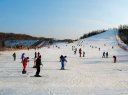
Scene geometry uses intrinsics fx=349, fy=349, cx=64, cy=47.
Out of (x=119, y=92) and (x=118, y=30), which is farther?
(x=118, y=30)

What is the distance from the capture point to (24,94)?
15.7 metres

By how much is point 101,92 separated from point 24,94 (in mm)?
3699

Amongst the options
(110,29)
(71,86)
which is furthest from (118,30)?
(71,86)

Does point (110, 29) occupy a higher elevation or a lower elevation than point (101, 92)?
higher

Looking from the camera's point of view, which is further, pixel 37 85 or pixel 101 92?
pixel 37 85

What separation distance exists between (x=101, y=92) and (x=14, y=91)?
163 inches

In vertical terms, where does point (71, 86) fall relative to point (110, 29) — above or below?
below

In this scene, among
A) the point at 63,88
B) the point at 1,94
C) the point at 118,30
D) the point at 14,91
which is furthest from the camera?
the point at 118,30

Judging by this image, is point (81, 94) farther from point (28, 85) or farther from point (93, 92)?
point (28, 85)

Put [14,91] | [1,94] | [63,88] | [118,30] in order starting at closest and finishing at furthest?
[1,94]
[14,91]
[63,88]
[118,30]

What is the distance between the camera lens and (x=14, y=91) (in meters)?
16.5

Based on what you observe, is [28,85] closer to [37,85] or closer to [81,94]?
[37,85]

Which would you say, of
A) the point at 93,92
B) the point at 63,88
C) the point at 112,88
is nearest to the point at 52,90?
the point at 63,88

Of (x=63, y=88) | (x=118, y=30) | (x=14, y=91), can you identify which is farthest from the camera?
(x=118, y=30)
